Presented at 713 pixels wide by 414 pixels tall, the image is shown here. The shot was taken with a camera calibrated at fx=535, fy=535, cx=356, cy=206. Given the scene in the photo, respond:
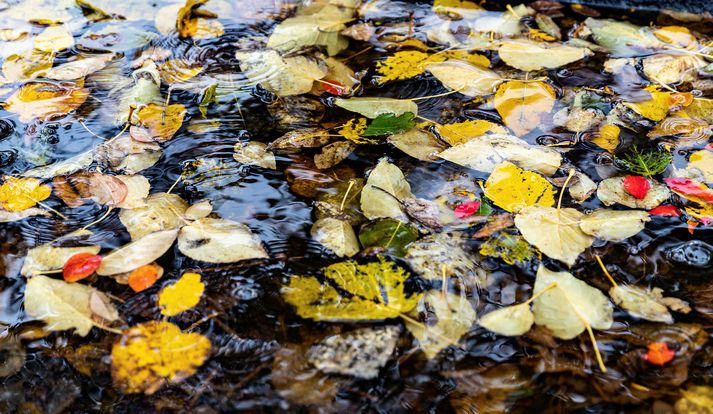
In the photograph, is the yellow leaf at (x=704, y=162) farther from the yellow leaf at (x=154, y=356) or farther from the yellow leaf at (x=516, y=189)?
the yellow leaf at (x=154, y=356)

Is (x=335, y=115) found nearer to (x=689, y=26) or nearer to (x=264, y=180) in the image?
(x=264, y=180)

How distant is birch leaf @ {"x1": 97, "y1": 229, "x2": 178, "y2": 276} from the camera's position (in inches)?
54.0

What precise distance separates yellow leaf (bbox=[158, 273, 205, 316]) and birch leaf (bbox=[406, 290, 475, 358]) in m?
0.53

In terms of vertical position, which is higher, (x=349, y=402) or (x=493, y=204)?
(x=493, y=204)

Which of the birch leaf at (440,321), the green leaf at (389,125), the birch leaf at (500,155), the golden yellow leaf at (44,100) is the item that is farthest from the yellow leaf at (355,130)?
the golden yellow leaf at (44,100)

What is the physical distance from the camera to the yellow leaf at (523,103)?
5.73ft

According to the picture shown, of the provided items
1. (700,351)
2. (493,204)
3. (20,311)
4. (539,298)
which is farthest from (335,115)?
(700,351)

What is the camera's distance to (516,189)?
1.53 metres

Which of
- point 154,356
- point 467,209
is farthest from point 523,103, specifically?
point 154,356

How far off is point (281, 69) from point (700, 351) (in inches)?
60.8

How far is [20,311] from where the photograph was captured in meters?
1.31

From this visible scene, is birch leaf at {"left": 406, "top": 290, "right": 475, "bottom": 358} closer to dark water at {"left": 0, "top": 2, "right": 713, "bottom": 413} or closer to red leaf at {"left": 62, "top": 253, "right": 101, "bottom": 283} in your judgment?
dark water at {"left": 0, "top": 2, "right": 713, "bottom": 413}

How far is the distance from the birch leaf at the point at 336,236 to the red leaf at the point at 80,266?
56cm

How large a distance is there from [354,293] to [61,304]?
709mm
